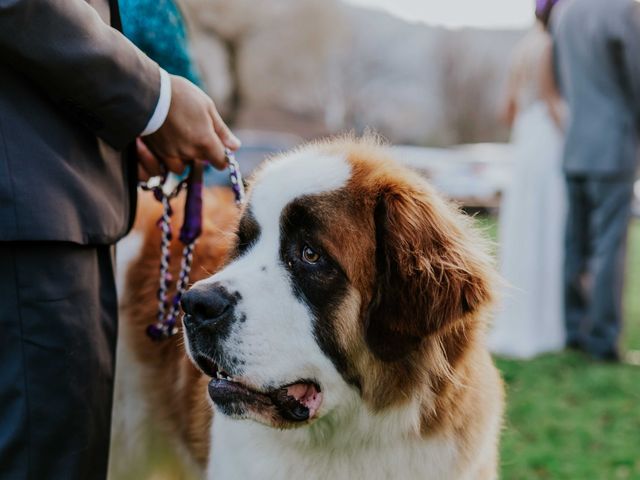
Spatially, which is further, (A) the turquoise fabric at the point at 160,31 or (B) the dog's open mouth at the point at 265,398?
(A) the turquoise fabric at the point at 160,31

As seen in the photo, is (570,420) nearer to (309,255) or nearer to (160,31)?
(309,255)

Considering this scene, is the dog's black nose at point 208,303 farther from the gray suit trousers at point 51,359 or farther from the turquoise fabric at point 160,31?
the turquoise fabric at point 160,31

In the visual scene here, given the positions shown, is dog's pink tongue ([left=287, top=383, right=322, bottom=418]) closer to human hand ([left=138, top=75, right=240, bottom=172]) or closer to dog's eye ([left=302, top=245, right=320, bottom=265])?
dog's eye ([left=302, top=245, right=320, bottom=265])

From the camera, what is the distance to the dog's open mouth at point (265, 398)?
2.04 meters

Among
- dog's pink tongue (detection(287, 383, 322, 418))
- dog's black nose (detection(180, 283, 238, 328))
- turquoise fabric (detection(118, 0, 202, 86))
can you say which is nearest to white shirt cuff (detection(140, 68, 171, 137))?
turquoise fabric (detection(118, 0, 202, 86))

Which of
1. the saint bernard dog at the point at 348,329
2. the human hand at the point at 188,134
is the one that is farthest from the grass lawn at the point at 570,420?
the human hand at the point at 188,134

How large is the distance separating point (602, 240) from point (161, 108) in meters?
4.59

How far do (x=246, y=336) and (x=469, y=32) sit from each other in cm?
4677

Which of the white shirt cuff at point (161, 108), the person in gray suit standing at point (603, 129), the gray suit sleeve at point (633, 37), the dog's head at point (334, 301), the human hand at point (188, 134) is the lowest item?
the person in gray suit standing at point (603, 129)

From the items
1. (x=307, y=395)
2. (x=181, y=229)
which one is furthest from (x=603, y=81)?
(x=307, y=395)

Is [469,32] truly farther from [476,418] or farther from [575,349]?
[476,418]

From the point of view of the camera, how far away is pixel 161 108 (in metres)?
2.02

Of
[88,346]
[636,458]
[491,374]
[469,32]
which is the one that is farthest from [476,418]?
[469,32]

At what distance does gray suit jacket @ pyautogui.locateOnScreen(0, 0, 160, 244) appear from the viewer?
1.70 m
